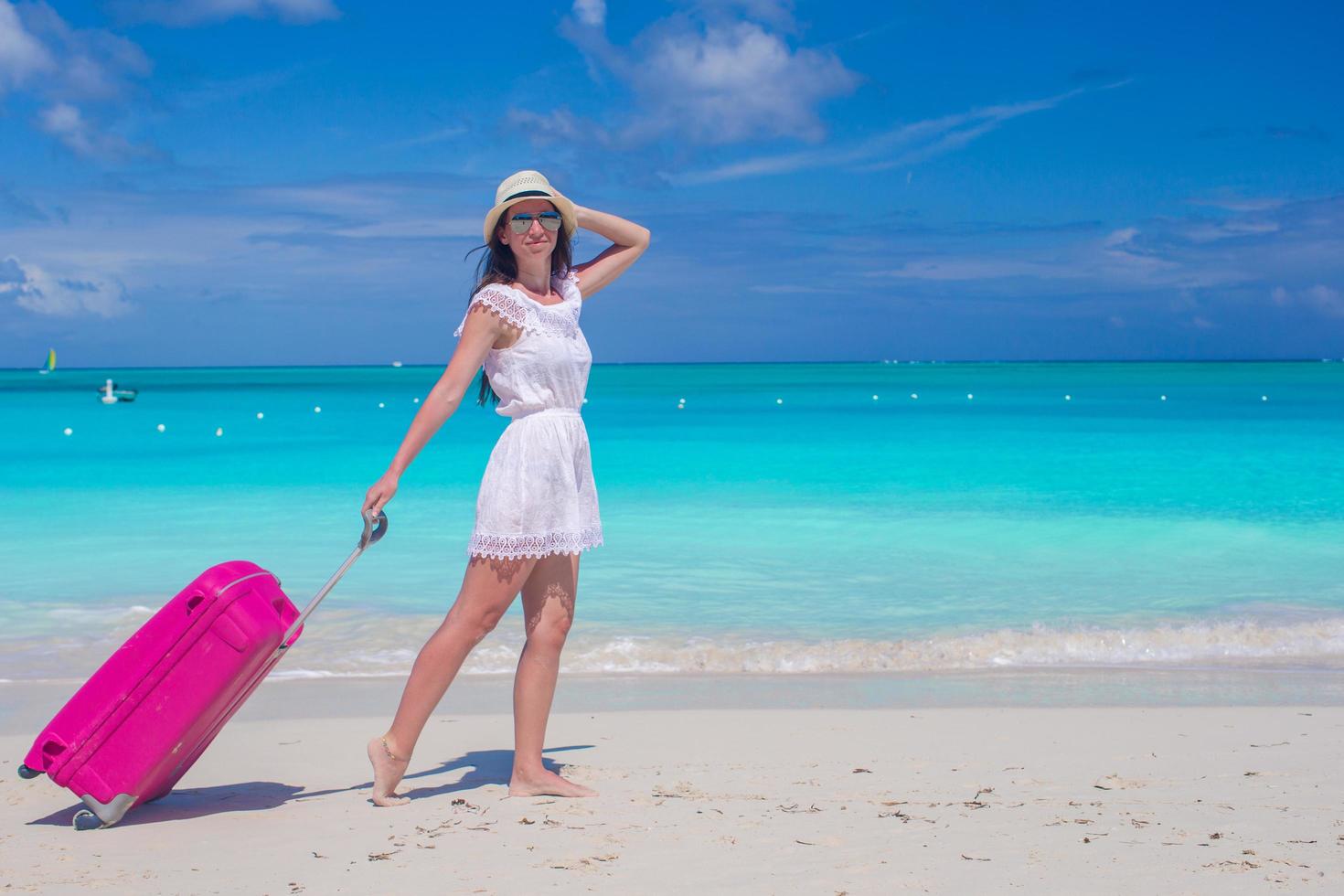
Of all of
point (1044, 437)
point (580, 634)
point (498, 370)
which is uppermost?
point (1044, 437)

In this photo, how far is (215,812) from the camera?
10.7ft

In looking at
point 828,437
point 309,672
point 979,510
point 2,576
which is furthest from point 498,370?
point 828,437

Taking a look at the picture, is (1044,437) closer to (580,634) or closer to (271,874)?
(580,634)

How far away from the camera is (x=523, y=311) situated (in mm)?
3170

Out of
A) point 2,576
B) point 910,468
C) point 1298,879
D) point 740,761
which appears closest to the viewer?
point 1298,879

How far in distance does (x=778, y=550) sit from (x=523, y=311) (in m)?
6.62

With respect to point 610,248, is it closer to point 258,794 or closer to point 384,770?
point 384,770

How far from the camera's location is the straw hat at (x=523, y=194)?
10.6ft

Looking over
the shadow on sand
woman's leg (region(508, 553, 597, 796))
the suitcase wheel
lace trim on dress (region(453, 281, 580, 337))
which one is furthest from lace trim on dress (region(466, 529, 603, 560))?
the suitcase wheel

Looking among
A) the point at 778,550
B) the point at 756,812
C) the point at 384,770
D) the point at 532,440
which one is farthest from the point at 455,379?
the point at 778,550

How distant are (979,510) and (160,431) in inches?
938

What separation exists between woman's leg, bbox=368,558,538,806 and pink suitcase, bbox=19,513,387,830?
0.35 meters

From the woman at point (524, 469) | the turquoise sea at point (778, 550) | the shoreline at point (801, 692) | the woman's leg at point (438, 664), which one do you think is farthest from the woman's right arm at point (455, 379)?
the turquoise sea at point (778, 550)

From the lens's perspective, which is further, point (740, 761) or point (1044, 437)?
point (1044, 437)
